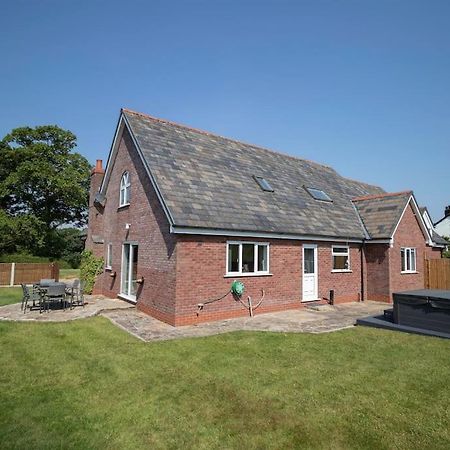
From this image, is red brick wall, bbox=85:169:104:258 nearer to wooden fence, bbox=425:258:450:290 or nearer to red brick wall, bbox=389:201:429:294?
red brick wall, bbox=389:201:429:294

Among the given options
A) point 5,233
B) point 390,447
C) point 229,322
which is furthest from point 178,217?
point 5,233

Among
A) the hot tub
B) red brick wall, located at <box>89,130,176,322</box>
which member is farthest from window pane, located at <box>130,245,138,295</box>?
the hot tub

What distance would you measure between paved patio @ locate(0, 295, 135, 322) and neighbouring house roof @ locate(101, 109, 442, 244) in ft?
16.8

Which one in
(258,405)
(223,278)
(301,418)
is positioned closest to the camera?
(301,418)

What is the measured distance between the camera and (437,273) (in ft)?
67.5

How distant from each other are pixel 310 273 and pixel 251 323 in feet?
17.0

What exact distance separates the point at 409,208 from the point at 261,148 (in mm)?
9317

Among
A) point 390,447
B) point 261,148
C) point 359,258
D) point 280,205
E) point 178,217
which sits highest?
point 261,148

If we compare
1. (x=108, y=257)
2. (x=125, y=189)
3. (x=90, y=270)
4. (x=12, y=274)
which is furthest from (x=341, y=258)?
(x=12, y=274)

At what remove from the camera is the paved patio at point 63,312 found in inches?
476

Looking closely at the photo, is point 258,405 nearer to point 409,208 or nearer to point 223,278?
point 223,278

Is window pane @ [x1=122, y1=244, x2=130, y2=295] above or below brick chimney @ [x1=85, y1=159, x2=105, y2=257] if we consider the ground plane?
below

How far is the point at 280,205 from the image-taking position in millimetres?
16156

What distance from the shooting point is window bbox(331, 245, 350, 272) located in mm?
17328
